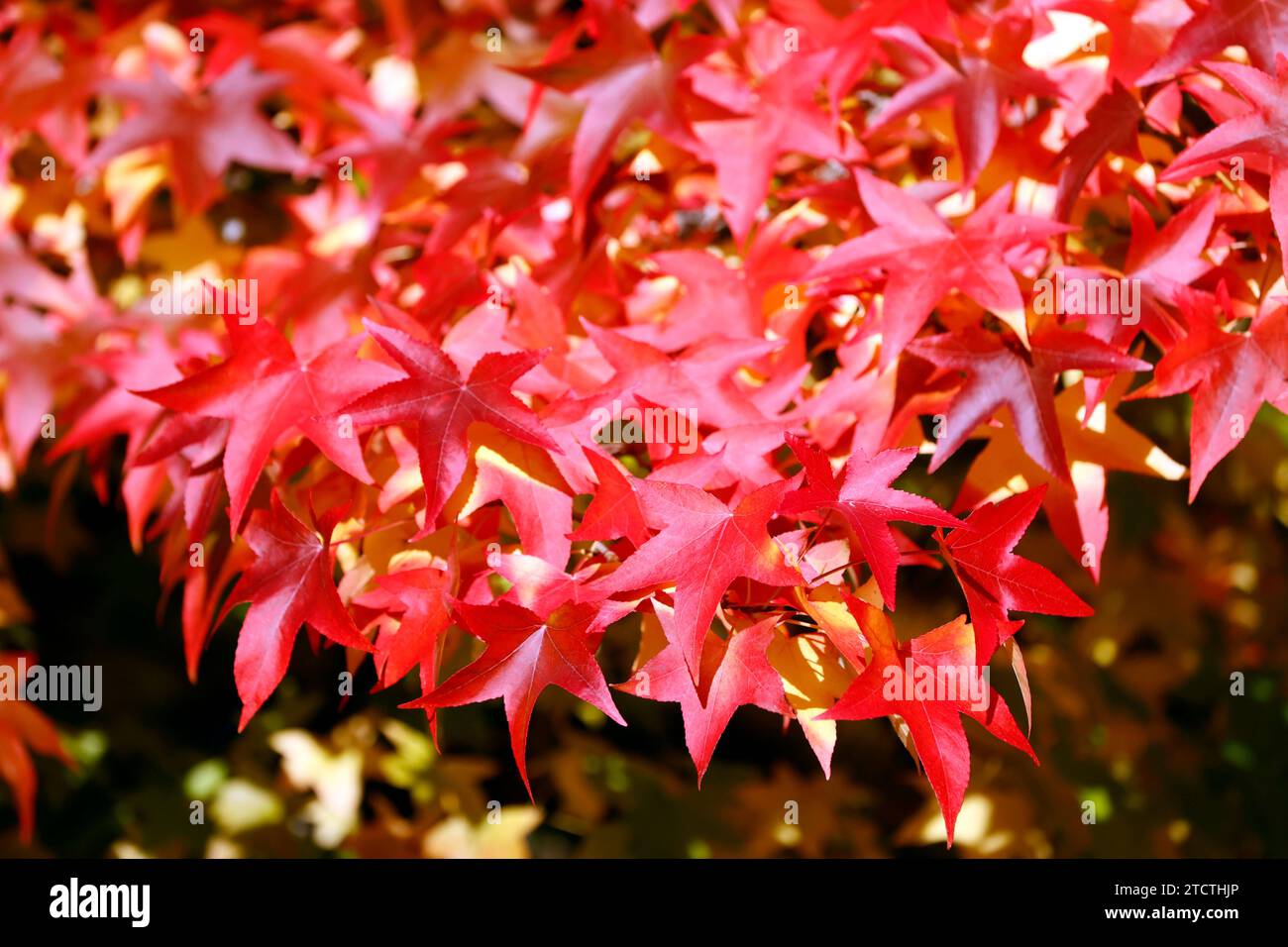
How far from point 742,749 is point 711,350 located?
844mm

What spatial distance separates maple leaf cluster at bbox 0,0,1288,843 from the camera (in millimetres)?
563

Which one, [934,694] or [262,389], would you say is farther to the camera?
[262,389]

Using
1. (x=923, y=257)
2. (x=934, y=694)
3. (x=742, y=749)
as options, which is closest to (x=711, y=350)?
(x=923, y=257)

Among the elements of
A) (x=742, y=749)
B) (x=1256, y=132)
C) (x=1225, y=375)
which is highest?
(x=1256, y=132)

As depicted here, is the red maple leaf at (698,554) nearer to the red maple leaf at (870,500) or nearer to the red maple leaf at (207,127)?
the red maple leaf at (870,500)

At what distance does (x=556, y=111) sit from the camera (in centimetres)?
94

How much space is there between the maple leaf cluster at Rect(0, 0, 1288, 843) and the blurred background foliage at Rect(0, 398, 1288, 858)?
0.30 metres

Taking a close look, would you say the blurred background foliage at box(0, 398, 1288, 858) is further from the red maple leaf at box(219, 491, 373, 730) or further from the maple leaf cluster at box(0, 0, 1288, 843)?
the red maple leaf at box(219, 491, 373, 730)

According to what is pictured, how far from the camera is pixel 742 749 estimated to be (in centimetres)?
140

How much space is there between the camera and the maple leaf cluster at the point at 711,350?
563mm

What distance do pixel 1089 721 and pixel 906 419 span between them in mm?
765

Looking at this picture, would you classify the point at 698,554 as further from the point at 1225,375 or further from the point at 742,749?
the point at 742,749

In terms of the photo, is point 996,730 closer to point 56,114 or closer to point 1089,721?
point 1089,721

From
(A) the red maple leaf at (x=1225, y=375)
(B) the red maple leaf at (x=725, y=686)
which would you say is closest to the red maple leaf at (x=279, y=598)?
(B) the red maple leaf at (x=725, y=686)
